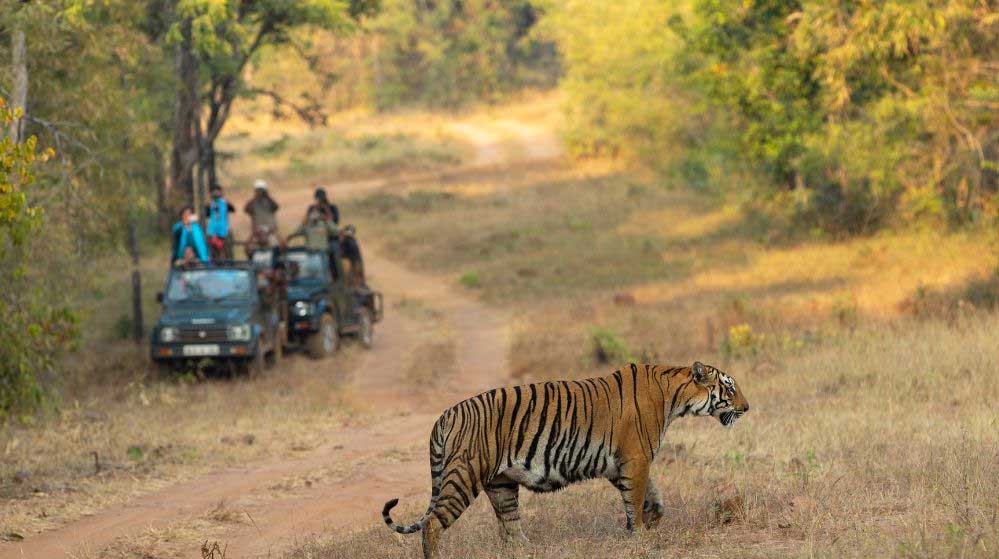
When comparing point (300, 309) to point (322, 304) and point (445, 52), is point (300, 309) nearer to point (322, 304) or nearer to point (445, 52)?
point (322, 304)

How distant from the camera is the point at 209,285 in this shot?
748 inches

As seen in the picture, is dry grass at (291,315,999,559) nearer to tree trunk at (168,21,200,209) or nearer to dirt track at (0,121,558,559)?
dirt track at (0,121,558,559)

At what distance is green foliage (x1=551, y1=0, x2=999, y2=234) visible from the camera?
68.0ft

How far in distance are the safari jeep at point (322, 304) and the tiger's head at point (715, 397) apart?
1206 centimetres

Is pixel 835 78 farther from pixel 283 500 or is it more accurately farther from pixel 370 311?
pixel 283 500

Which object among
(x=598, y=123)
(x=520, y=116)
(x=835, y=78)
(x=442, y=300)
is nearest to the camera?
(x=835, y=78)

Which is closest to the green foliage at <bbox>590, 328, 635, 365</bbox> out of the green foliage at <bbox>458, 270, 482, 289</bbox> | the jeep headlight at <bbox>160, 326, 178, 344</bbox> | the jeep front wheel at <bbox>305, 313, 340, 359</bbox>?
the jeep front wheel at <bbox>305, 313, 340, 359</bbox>

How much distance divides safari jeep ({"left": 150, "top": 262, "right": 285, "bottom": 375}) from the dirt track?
1.49m

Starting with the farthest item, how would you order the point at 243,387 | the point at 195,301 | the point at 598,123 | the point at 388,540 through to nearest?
the point at 598,123 < the point at 195,301 < the point at 243,387 < the point at 388,540

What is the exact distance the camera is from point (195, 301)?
1877cm

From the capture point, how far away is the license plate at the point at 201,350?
17.9 meters

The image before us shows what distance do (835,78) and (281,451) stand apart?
1237cm

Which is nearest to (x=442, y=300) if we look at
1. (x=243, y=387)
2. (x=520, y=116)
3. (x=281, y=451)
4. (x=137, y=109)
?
(x=137, y=109)

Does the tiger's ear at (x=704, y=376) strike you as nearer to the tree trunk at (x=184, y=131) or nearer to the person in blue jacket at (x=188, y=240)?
the person in blue jacket at (x=188, y=240)
